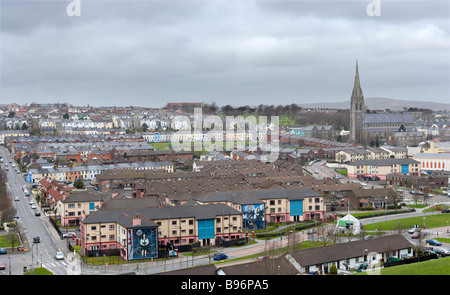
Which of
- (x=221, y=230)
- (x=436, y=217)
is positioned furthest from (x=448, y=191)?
(x=221, y=230)

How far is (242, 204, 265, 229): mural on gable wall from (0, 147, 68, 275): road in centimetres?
599

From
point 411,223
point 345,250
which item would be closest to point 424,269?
point 345,250

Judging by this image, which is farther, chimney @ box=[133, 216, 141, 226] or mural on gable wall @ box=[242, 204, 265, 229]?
mural on gable wall @ box=[242, 204, 265, 229]

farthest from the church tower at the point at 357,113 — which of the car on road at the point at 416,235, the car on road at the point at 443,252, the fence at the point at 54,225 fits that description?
the car on road at the point at 443,252

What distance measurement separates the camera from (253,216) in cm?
1764

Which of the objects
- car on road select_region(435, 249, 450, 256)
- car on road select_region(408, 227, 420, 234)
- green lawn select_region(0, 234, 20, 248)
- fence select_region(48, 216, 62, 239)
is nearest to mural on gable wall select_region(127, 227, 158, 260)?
green lawn select_region(0, 234, 20, 248)

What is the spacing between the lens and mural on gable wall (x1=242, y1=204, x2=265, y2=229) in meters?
17.5

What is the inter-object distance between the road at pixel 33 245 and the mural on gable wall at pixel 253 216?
19.6ft

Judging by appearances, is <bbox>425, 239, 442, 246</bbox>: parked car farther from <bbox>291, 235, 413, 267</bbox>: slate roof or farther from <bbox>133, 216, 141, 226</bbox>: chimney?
<bbox>133, 216, 141, 226</bbox>: chimney

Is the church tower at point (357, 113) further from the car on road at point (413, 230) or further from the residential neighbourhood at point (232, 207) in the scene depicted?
the car on road at point (413, 230)

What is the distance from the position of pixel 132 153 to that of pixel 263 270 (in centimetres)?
2900

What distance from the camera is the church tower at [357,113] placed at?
51.7 metres

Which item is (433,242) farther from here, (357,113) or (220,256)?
(357,113)
